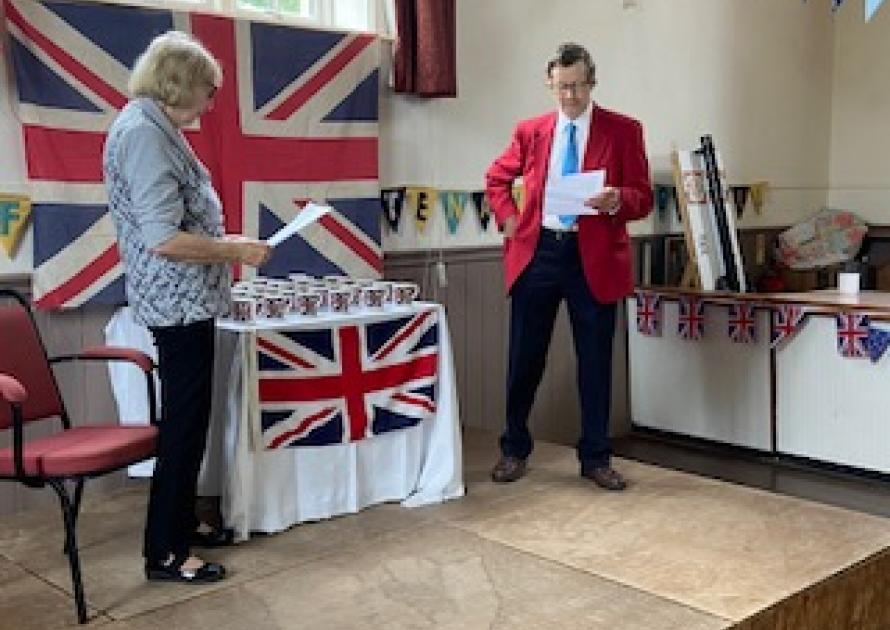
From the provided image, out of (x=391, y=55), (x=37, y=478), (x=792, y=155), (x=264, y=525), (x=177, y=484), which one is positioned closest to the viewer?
(x=37, y=478)

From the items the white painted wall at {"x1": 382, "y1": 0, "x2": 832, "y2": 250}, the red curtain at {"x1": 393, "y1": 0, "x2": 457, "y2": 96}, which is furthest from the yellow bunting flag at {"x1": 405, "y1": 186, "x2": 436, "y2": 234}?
the red curtain at {"x1": 393, "y1": 0, "x2": 457, "y2": 96}

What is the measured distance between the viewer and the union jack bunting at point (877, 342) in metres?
3.91

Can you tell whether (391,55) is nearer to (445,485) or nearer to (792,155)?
(445,485)

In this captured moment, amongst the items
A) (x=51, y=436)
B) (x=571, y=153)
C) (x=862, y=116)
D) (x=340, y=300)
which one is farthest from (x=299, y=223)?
(x=862, y=116)

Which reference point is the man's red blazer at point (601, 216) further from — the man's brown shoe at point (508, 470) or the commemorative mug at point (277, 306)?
the commemorative mug at point (277, 306)

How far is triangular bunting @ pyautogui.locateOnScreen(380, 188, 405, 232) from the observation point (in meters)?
3.86

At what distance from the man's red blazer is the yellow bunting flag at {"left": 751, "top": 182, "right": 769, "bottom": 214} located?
2.37 m

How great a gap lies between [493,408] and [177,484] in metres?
2.00

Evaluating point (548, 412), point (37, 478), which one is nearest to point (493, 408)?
point (548, 412)

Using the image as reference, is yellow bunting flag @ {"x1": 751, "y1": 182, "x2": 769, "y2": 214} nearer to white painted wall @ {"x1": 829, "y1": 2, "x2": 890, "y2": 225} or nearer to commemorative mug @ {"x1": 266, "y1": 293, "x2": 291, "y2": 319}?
white painted wall @ {"x1": 829, "y1": 2, "x2": 890, "y2": 225}

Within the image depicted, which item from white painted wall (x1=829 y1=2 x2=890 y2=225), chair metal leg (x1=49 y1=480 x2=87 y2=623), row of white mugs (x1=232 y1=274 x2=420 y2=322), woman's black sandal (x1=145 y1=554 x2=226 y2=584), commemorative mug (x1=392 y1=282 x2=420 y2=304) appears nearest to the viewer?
chair metal leg (x1=49 y1=480 x2=87 y2=623)

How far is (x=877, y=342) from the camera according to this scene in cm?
394

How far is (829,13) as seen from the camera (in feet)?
19.3

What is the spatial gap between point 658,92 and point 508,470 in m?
2.25
